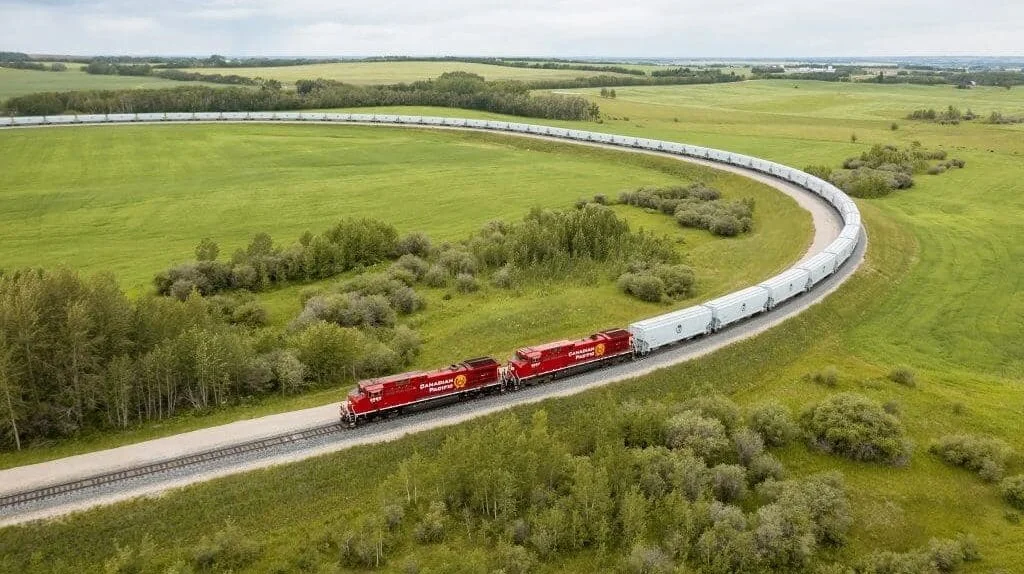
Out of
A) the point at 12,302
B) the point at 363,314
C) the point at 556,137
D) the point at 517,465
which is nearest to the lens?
the point at 517,465

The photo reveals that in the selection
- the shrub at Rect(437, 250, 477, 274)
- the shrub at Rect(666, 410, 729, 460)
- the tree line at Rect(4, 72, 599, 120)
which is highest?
the tree line at Rect(4, 72, 599, 120)

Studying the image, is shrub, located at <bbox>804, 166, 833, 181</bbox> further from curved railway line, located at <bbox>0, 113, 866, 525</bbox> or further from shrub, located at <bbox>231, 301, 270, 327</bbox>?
shrub, located at <bbox>231, 301, 270, 327</bbox>

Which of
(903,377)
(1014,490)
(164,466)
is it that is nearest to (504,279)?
(903,377)

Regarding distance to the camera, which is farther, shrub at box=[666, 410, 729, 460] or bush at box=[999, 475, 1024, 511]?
shrub at box=[666, 410, 729, 460]

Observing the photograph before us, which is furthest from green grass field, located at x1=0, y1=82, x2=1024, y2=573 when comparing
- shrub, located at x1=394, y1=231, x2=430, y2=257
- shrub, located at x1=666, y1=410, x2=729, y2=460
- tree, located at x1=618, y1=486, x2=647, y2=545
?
shrub, located at x1=394, y1=231, x2=430, y2=257

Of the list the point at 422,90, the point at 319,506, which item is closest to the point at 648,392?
the point at 319,506

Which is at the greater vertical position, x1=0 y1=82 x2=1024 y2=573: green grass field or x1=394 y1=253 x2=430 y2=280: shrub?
x1=394 y1=253 x2=430 y2=280: shrub

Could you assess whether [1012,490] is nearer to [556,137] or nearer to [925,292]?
[925,292]

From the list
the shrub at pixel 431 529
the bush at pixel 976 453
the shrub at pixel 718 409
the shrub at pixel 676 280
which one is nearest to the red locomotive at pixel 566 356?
the shrub at pixel 718 409

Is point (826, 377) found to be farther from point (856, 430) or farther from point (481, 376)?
point (481, 376)
